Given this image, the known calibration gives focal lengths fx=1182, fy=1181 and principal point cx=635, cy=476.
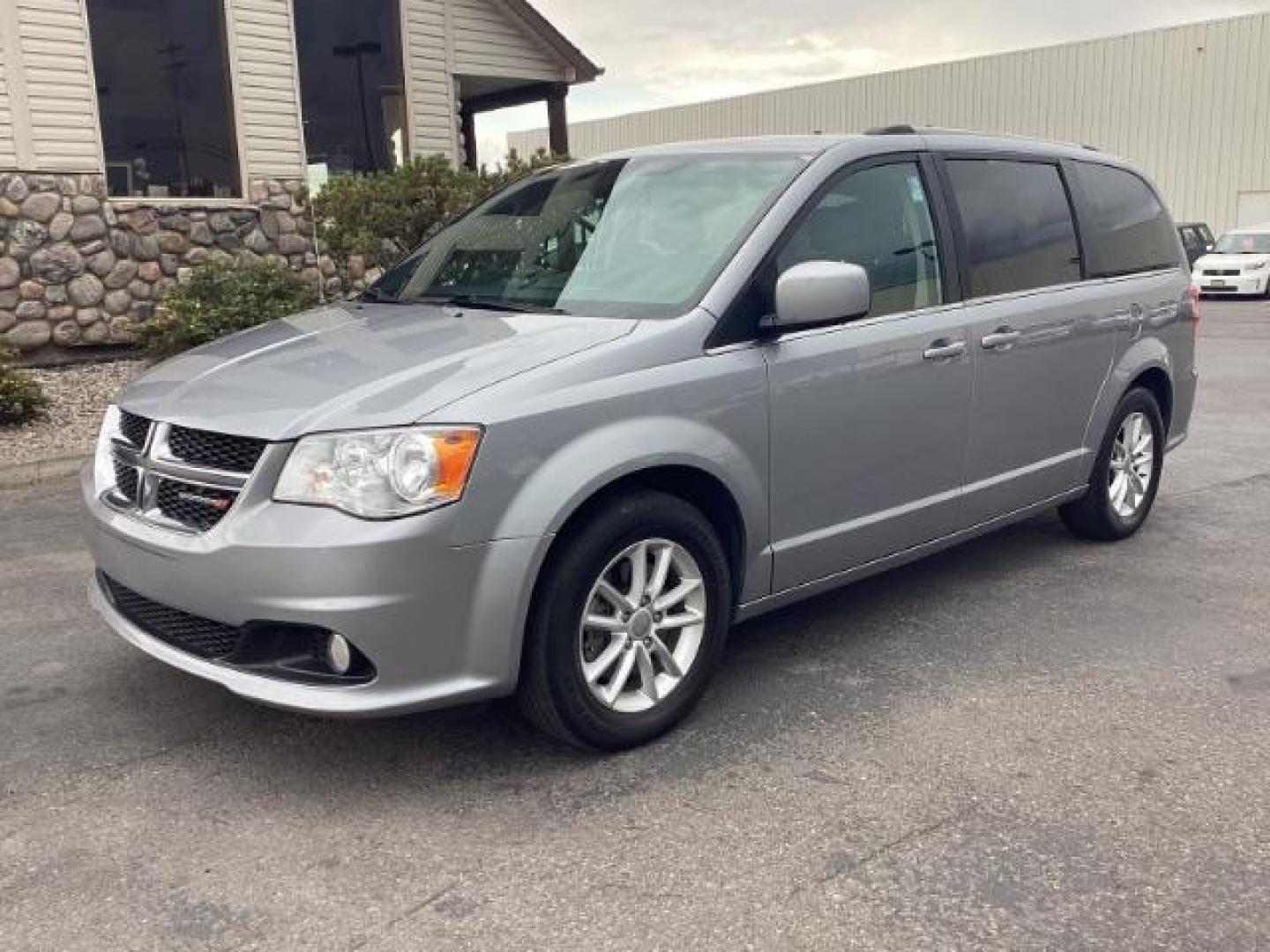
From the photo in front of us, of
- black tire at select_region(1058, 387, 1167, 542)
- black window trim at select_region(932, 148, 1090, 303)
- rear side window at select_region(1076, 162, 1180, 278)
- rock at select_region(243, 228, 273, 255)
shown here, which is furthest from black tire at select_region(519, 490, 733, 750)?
rock at select_region(243, 228, 273, 255)

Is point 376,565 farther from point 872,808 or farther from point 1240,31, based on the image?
point 1240,31

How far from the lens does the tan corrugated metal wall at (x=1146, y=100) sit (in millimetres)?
30531

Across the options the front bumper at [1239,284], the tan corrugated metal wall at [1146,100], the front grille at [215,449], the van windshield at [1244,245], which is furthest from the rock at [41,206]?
the van windshield at [1244,245]

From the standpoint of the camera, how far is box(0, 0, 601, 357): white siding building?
10.3 m

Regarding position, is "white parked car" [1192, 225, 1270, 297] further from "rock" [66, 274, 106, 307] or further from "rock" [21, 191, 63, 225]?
"rock" [21, 191, 63, 225]

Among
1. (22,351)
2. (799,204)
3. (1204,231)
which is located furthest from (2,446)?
(1204,231)

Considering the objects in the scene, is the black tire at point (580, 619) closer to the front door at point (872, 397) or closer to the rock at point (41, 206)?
the front door at point (872, 397)

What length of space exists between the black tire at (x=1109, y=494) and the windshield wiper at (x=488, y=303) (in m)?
2.86

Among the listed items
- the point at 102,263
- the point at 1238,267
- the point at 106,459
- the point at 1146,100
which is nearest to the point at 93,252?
the point at 102,263

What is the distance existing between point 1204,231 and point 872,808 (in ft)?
85.8

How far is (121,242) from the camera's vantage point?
10.8 m

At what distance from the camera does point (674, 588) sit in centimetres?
358

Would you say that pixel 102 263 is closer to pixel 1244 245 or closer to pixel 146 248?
pixel 146 248

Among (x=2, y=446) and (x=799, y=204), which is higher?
(x=799, y=204)
